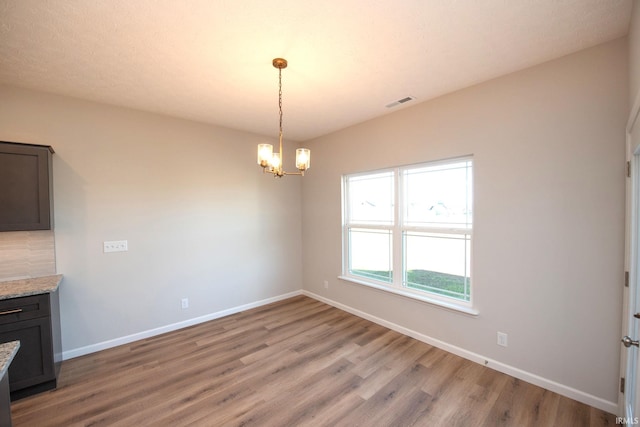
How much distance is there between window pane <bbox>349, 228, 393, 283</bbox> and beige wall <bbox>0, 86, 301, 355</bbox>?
1.34 metres

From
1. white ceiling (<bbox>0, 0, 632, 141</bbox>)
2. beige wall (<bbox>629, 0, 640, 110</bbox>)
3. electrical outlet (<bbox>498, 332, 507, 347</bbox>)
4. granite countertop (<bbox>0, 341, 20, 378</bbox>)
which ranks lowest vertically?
electrical outlet (<bbox>498, 332, 507, 347</bbox>)

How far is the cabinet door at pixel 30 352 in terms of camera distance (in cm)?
213

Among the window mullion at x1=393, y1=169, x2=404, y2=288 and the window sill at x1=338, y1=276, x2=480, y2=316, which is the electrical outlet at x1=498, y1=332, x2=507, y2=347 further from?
the window mullion at x1=393, y1=169, x2=404, y2=288

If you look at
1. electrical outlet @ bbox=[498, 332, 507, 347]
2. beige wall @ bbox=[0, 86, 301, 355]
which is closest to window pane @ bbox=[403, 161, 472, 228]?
electrical outlet @ bbox=[498, 332, 507, 347]

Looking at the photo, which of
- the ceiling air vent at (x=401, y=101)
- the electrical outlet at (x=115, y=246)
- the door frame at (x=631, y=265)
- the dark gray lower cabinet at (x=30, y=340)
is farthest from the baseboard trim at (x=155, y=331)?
the door frame at (x=631, y=265)

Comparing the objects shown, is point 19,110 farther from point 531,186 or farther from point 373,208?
point 531,186

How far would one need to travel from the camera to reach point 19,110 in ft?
8.30

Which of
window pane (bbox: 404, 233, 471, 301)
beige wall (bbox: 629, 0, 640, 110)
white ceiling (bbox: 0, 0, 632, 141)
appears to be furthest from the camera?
window pane (bbox: 404, 233, 471, 301)

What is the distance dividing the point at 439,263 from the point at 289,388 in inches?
79.9

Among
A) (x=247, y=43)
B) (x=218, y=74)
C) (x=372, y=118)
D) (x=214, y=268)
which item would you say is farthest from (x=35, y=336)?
(x=372, y=118)

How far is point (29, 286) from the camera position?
90.8 inches

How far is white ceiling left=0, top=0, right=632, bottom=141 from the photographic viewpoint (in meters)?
1.61

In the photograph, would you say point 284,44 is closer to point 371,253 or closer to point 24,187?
point 24,187

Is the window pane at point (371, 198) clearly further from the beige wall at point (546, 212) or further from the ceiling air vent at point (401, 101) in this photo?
the ceiling air vent at point (401, 101)
